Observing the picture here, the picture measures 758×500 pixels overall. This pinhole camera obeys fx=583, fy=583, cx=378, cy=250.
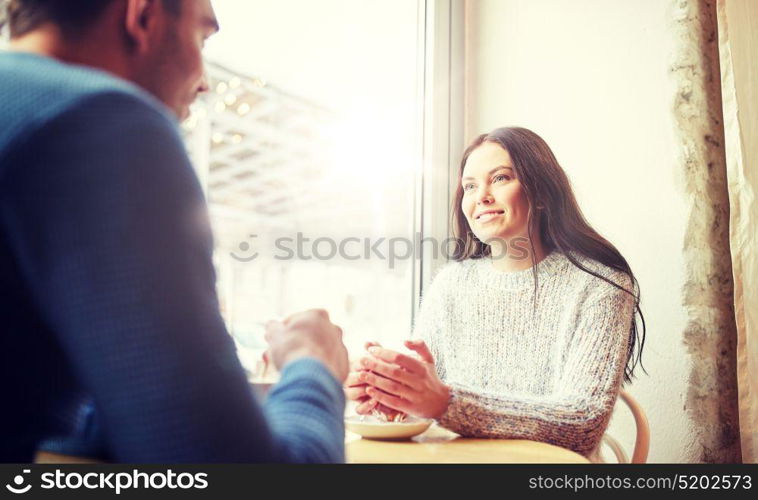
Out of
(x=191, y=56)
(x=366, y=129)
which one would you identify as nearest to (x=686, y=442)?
(x=366, y=129)

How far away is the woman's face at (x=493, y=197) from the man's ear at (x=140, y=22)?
90 cm

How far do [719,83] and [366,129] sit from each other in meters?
0.91

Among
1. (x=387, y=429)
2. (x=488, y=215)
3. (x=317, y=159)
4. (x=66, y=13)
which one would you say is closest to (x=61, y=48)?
(x=66, y=13)

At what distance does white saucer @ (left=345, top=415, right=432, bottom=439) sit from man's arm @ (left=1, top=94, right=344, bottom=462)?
510 millimetres

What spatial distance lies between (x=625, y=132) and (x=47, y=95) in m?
1.43

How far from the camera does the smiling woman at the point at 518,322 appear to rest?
0.89 metres

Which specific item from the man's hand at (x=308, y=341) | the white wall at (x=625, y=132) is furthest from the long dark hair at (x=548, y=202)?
the man's hand at (x=308, y=341)

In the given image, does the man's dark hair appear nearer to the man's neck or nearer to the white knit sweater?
the man's neck

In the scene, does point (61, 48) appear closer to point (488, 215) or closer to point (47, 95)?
point (47, 95)

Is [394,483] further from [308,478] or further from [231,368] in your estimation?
[231,368]

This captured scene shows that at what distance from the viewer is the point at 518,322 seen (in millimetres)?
1243

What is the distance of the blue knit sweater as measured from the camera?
320 mm

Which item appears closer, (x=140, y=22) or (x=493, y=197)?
(x=140, y=22)

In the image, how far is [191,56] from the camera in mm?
487
